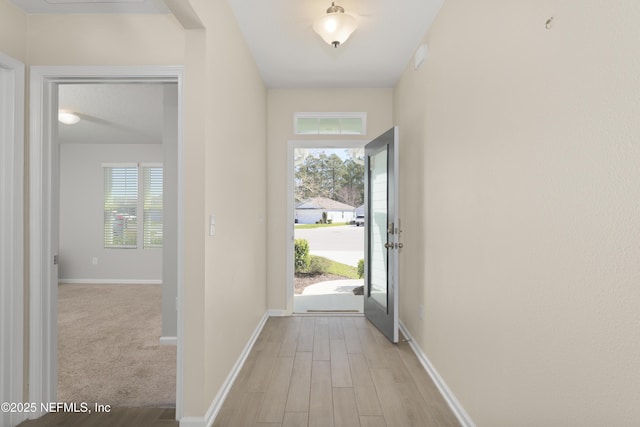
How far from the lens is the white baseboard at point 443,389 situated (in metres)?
2.02

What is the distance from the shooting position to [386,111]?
421cm

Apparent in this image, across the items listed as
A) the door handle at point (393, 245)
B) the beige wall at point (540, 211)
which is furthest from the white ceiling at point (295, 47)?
the door handle at point (393, 245)

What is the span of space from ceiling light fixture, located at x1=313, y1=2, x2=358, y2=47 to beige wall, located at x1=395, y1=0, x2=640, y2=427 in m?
0.69

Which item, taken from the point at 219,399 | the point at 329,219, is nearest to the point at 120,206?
the point at 329,219

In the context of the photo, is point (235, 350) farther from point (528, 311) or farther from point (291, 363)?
point (528, 311)

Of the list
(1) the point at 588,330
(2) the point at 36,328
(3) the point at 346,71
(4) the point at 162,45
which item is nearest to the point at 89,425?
(2) the point at 36,328

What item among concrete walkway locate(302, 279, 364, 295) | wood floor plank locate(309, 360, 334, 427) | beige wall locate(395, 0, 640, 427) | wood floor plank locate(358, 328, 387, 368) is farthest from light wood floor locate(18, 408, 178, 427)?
concrete walkway locate(302, 279, 364, 295)

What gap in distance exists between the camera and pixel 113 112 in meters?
4.63

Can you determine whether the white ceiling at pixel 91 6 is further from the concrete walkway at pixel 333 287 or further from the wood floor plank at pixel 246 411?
the concrete walkway at pixel 333 287

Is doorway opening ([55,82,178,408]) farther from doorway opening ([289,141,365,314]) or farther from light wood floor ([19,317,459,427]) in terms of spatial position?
doorway opening ([289,141,365,314])

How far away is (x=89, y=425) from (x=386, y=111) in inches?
156

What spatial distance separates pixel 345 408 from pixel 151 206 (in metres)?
5.53

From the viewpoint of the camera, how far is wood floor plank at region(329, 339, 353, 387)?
8.37 ft

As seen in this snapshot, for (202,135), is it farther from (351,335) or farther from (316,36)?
(351,335)
